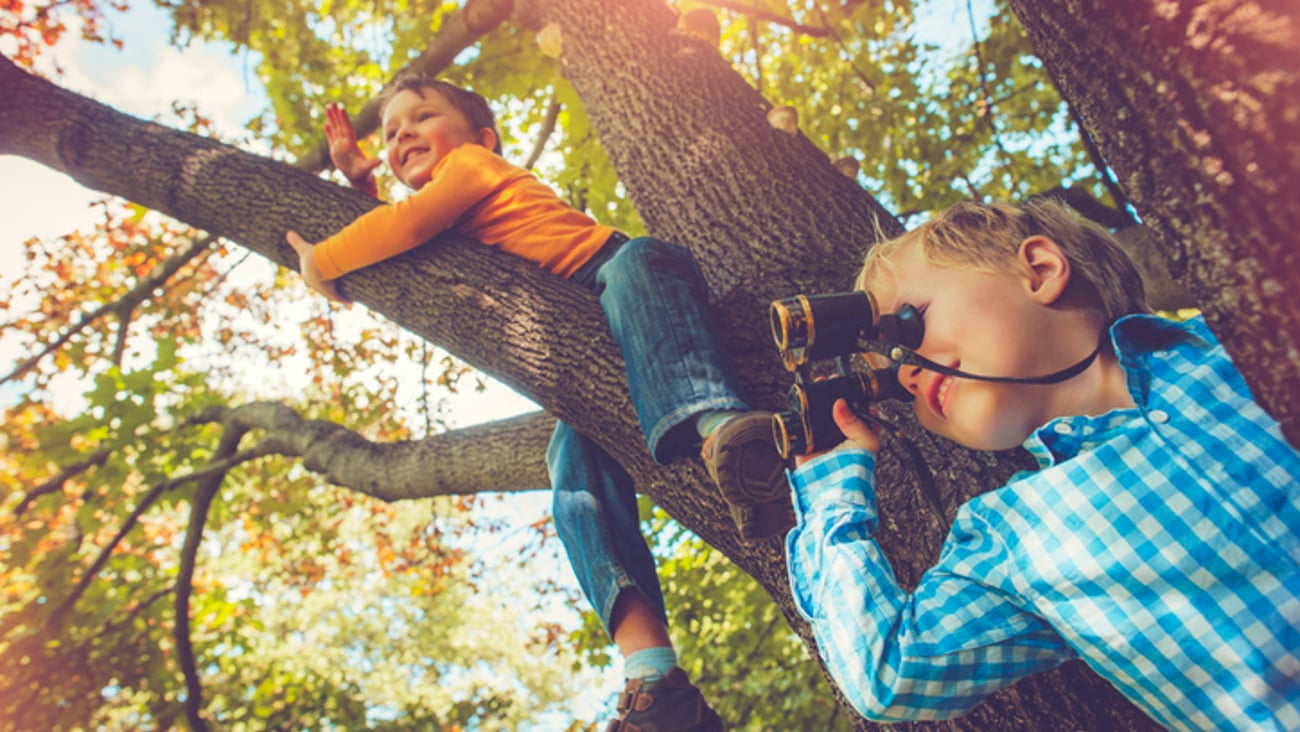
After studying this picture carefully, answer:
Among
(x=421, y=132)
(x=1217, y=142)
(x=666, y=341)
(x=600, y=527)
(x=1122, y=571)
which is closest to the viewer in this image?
(x=1217, y=142)

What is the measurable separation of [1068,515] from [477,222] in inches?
77.2

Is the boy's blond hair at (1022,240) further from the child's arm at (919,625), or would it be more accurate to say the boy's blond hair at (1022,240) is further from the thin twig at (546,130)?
the thin twig at (546,130)

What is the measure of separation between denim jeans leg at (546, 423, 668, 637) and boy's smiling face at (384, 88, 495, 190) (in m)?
1.25

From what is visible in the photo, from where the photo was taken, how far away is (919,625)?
1155 mm

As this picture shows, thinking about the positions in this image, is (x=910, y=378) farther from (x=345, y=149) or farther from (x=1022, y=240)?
(x=345, y=149)

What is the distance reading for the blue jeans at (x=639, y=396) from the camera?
1.74m

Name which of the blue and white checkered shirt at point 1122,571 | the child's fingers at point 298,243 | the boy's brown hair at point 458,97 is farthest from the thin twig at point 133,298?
the blue and white checkered shirt at point 1122,571

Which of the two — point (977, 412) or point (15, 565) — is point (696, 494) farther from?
point (15, 565)

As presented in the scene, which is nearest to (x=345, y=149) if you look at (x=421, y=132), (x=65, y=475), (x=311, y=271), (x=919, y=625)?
(x=421, y=132)

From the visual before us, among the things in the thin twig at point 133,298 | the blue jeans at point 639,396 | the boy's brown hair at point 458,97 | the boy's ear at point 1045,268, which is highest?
the thin twig at point 133,298

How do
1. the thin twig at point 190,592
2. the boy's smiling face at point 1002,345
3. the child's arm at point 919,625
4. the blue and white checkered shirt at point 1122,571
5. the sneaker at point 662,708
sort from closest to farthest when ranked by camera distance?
the blue and white checkered shirt at point 1122,571
the child's arm at point 919,625
the boy's smiling face at point 1002,345
the sneaker at point 662,708
the thin twig at point 190,592

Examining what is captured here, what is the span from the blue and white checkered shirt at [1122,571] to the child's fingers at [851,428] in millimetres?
59

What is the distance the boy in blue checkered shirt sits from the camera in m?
1.01

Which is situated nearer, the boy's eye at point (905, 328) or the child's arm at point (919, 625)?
the child's arm at point (919, 625)
